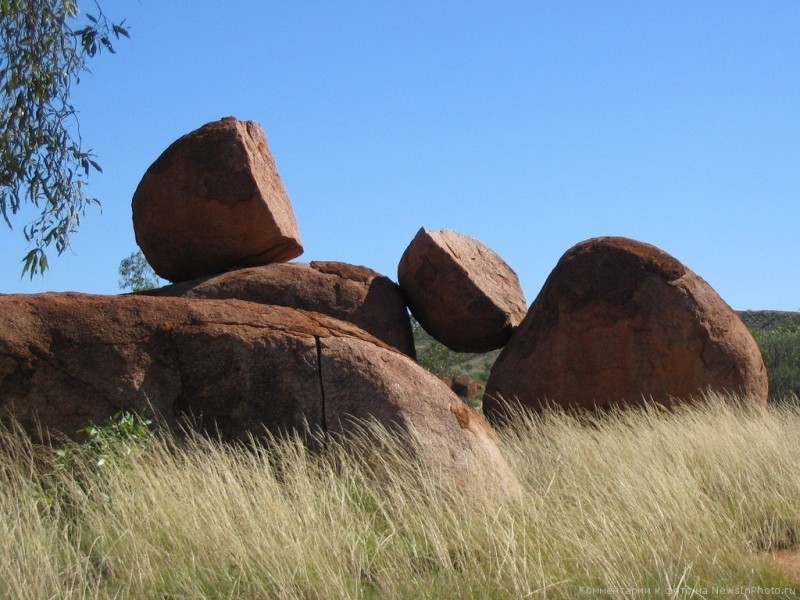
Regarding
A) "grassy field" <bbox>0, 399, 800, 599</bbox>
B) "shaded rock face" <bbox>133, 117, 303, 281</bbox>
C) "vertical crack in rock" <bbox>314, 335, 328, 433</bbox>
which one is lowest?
"grassy field" <bbox>0, 399, 800, 599</bbox>

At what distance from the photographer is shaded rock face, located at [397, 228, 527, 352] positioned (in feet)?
38.6

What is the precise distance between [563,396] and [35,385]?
6.62 m

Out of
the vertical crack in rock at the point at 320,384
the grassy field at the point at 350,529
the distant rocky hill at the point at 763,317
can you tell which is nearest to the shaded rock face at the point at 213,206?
the vertical crack in rock at the point at 320,384

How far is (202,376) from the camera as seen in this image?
679 cm

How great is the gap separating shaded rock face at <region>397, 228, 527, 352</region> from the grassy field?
4.55 metres

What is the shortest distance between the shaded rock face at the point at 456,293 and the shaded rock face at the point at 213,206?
150 centimetres

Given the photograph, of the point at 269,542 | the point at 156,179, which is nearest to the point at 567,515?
the point at 269,542

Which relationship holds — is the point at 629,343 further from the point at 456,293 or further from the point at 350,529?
the point at 350,529

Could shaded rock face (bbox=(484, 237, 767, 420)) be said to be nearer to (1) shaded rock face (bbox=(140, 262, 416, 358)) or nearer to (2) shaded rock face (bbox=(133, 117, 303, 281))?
(1) shaded rock face (bbox=(140, 262, 416, 358))

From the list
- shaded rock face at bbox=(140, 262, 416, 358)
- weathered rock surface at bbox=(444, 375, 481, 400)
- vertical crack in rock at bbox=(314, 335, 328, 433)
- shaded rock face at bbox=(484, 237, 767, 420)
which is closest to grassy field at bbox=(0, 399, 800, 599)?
vertical crack in rock at bbox=(314, 335, 328, 433)

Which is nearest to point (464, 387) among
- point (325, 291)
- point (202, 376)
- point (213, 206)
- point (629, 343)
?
point (629, 343)

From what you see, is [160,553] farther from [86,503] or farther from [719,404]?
[719,404]

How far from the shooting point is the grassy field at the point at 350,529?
196 inches

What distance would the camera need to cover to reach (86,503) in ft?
18.9
